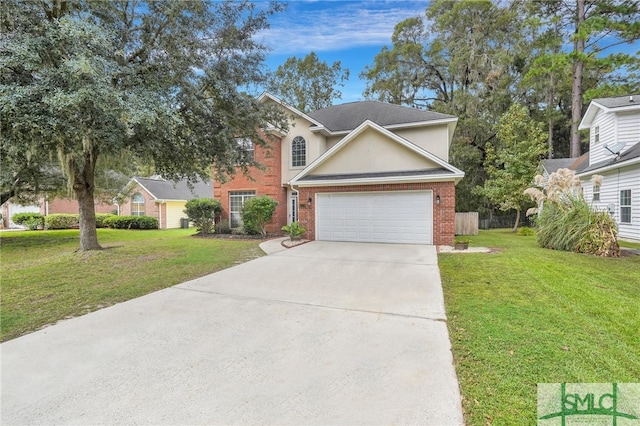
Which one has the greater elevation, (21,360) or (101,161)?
(101,161)

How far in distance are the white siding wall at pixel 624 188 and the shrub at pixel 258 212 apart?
13.1 m

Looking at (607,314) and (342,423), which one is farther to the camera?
(607,314)

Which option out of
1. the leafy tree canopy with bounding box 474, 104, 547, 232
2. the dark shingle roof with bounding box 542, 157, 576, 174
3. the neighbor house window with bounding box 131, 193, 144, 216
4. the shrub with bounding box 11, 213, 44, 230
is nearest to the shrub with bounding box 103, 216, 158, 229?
the neighbor house window with bounding box 131, 193, 144, 216

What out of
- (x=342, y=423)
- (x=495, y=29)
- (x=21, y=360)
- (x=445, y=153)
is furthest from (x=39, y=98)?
(x=495, y=29)

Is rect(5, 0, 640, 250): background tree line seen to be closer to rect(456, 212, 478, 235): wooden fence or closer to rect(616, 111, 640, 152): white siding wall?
rect(616, 111, 640, 152): white siding wall

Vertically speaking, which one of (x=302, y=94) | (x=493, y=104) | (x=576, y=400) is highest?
(x=302, y=94)

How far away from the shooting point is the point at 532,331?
378 cm

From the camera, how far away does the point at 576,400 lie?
8.30 feet

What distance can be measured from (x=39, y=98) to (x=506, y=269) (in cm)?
1063

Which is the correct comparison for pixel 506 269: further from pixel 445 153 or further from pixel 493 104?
pixel 493 104

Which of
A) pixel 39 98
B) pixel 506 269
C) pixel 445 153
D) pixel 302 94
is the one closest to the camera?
pixel 39 98

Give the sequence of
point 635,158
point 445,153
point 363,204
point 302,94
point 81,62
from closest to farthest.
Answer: point 81,62 → point 635,158 → point 363,204 → point 445,153 → point 302,94

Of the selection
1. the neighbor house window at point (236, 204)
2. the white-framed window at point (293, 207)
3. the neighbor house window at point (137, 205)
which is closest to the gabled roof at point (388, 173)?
the white-framed window at point (293, 207)

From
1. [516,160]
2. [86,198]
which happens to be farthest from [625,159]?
[86,198]
